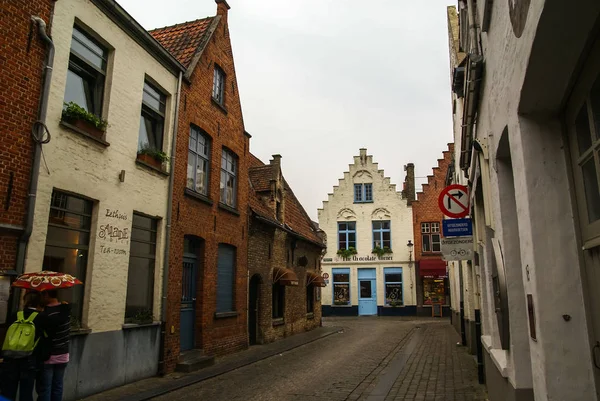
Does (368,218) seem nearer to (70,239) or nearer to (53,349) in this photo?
(70,239)

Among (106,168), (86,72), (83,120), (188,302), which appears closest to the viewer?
(83,120)

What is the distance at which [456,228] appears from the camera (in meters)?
8.49

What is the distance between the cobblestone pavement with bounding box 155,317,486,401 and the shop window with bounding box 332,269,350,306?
17.4 m

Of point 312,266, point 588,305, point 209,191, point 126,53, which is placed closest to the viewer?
point 588,305

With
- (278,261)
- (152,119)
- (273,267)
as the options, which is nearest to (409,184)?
(278,261)

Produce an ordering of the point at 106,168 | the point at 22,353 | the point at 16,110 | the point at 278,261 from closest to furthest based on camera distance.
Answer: the point at 22,353, the point at 16,110, the point at 106,168, the point at 278,261

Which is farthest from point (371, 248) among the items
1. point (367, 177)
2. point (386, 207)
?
point (367, 177)

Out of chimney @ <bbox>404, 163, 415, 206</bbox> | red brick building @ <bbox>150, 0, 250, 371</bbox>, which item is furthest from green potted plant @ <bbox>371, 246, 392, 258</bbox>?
red brick building @ <bbox>150, 0, 250, 371</bbox>

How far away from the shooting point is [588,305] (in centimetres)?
296

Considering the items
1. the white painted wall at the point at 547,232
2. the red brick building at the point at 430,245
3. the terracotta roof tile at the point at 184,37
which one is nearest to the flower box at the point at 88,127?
the terracotta roof tile at the point at 184,37

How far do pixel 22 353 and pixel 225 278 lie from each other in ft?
26.7

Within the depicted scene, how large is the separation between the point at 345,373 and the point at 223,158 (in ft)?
23.6

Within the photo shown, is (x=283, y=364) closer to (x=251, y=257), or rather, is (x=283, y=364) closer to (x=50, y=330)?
(x=251, y=257)

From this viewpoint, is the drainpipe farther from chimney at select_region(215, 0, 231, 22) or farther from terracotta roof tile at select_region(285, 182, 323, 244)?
terracotta roof tile at select_region(285, 182, 323, 244)
